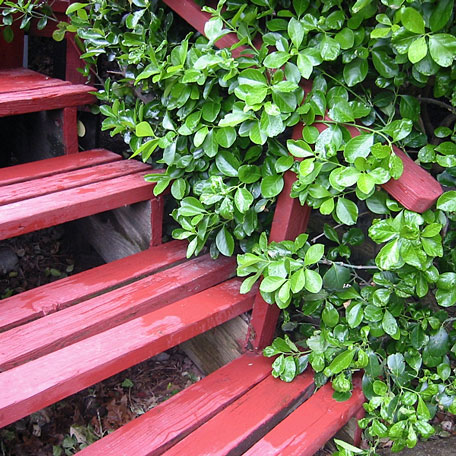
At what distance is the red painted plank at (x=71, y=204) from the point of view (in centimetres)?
160

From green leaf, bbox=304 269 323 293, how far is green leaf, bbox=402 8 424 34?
0.69m

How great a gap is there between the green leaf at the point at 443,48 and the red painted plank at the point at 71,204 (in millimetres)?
1064

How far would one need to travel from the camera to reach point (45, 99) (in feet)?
6.52

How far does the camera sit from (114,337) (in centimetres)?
151

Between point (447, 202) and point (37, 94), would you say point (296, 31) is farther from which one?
point (37, 94)

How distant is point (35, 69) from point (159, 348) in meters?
1.76

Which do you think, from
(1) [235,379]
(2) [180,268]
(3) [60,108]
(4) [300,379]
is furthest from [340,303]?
(3) [60,108]

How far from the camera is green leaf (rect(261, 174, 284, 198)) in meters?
1.58

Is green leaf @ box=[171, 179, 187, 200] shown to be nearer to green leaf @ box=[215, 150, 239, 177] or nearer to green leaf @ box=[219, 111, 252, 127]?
green leaf @ box=[215, 150, 239, 177]

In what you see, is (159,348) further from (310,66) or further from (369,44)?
(369,44)

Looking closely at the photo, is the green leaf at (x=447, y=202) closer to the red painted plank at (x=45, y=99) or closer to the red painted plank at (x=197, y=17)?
the red painted plank at (x=197, y=17)

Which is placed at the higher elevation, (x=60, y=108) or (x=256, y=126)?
(x=256, y=126)

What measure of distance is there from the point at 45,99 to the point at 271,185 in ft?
3.30

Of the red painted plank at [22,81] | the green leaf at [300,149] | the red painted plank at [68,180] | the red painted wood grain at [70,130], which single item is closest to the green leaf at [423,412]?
the green leaf at [300,149]
